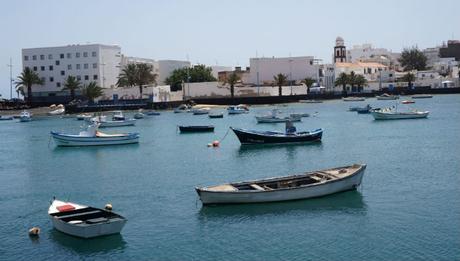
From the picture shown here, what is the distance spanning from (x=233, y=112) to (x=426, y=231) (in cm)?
10269

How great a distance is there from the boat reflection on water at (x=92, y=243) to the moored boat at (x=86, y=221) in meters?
0.22

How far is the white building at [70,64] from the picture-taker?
15438 centimetres

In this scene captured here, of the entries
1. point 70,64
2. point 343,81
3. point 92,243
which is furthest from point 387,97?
point 92,243

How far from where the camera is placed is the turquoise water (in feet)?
89.2

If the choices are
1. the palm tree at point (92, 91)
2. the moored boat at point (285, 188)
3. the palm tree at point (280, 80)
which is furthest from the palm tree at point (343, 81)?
the moored boat at point (285, 188)

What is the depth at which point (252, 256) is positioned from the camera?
26094mm

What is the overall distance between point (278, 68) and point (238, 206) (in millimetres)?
146375

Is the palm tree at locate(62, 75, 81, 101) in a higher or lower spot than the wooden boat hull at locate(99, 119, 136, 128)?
higher

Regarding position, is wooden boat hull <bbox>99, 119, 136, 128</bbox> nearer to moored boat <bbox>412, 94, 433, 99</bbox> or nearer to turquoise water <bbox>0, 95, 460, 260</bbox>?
turquoise water <bbox>0, 95, 460, 260</bbox>

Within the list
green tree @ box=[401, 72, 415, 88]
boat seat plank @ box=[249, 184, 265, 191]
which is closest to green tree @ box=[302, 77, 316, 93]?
green tree @ box=[401, 72, 415, 88]

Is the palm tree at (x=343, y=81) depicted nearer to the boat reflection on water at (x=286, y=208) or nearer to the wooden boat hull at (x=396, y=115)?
the wooden boat hull at (x=396, y=115)

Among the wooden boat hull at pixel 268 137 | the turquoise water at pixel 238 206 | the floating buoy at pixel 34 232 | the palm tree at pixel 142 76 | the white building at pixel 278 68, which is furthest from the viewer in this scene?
the white building at pixel 278 68

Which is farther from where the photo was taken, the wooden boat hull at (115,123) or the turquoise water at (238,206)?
the wooden boat hull at (115,123)

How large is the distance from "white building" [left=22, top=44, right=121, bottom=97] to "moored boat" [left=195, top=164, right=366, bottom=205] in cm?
12374
